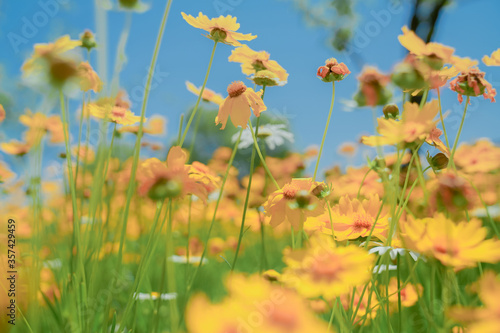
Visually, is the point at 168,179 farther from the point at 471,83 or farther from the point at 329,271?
the point at 471,83

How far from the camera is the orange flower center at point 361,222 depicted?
19.2 inches

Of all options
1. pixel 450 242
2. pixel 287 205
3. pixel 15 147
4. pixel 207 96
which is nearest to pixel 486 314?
pixel 450 242

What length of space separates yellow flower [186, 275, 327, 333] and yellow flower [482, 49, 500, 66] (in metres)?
0.47

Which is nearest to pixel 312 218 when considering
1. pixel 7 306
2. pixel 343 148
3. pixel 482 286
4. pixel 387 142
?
pixel 387 142

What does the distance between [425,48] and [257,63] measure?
0.98 ft

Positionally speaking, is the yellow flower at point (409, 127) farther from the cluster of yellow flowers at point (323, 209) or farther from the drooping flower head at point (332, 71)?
the drooping flower head at point (332, 71)

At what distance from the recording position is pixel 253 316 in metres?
0.20

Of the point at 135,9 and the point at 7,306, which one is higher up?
the point at 135,9

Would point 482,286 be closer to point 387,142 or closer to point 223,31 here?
point 387,142

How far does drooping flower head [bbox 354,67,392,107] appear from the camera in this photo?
0.46 m

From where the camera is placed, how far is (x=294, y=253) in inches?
11.5

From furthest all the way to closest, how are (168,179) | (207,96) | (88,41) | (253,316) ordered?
(207,96) → (88,41) → (168,179) → (253,316)

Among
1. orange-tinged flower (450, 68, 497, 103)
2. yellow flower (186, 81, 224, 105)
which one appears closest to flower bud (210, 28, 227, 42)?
yellow flower (186, 81, 224, 105)

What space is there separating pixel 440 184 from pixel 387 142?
0.07 meters
